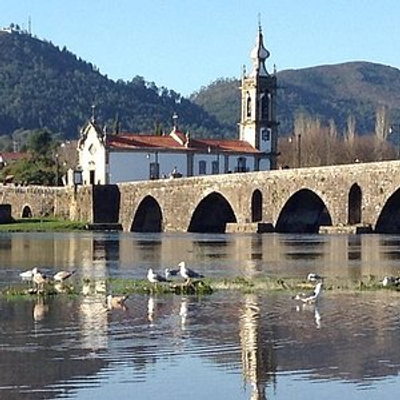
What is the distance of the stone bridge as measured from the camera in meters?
65.5

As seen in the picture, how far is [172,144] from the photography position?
347 feet

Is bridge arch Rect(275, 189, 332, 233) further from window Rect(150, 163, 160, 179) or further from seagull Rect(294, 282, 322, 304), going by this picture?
seagull Rect(294, 282, 322, 304)

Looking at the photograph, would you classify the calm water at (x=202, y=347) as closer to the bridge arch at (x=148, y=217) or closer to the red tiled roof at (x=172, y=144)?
the bridge arch at (x=148, y=217)

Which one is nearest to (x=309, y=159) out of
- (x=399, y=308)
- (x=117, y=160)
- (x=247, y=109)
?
(x=247, y=109)

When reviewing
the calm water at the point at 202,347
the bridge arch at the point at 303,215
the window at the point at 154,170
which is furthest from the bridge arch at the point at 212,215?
the calm water at the point at 202,347

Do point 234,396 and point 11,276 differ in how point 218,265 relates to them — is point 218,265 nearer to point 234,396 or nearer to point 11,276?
point 11,276

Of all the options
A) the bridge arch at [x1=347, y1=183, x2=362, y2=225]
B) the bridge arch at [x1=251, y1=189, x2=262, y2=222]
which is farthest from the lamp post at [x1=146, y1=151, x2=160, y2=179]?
the bridge arch at [x1=347, y1=183, x2=362, y2=225]

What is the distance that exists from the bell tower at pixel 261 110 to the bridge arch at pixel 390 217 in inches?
1685

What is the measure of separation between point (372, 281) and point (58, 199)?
71.4 metres

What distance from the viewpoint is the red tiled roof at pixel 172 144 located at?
103 metres

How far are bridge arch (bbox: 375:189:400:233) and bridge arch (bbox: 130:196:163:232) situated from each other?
27692mm

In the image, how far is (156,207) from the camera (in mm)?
93312

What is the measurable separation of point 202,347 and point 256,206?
58.9m

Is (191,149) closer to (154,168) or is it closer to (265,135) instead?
(154,168)
